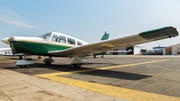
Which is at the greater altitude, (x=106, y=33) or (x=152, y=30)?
(x=106, y=33)

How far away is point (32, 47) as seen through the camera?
7551 millimetres

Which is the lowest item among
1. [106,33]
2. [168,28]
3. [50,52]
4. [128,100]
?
[128,100]

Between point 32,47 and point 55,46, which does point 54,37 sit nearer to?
point 55,46

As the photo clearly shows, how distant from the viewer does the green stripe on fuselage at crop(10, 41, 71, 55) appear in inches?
278

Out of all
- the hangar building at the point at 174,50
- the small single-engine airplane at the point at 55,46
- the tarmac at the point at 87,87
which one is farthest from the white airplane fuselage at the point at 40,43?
the hangar building at the point at 174,50

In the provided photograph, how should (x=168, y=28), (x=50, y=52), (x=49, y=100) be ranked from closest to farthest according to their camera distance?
(x=49, y=100) < (x=168, y=28) < (x=50, y=52)

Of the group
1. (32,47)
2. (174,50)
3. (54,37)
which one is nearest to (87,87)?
(32,47)

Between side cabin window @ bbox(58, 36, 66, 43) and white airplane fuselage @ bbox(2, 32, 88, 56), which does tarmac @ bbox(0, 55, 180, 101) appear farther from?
side cabin window @ bbox(58, 36, 66, 43)

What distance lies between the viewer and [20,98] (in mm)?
2309

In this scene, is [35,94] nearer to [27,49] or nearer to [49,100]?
[49,100]

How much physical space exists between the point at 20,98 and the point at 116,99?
1.89m

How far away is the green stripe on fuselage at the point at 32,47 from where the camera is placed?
7057mm

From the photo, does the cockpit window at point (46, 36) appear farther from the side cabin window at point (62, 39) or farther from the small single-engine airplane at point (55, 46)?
the side cabin window at point (62, 39)

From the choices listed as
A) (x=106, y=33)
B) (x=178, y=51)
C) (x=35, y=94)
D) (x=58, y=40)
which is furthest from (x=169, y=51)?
(x=35, y=94)
